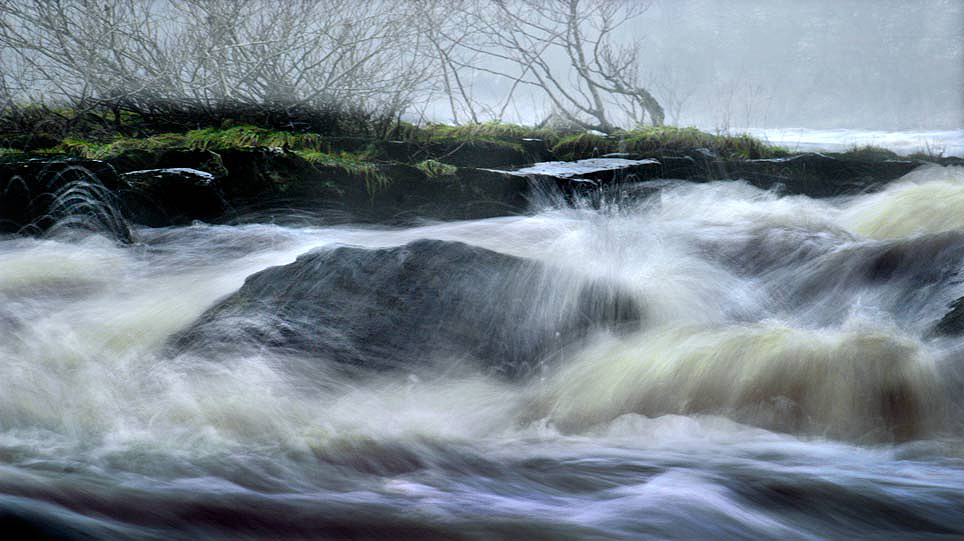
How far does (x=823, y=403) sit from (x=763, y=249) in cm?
172

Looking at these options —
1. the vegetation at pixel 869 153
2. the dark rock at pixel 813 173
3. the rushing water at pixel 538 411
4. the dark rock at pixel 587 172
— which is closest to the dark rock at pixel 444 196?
the dark rock at pixel 587 172

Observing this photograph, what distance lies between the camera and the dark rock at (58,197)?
4148 mm

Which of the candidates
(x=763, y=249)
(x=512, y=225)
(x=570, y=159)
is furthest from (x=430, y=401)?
(x=570, y=159)

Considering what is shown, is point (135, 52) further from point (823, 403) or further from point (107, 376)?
point (823, 403)

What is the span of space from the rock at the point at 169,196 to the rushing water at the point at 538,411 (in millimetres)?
167

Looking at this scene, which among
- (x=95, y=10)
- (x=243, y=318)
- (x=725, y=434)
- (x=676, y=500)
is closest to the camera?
(x=676, y=500)

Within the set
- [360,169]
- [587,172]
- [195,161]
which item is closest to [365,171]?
[360,169]

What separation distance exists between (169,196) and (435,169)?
1594 millimetres

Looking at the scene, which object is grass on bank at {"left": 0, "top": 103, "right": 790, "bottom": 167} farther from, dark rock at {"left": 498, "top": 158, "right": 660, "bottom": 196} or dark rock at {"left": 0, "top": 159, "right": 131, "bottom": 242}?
dark rock at {"left": 0, "top": 159, "right": 131, "bottom": 242}

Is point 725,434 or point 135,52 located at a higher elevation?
point 135,52

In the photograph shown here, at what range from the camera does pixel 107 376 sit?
2.94 m

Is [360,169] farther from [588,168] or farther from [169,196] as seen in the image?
[588,168]

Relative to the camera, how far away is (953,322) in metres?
2.86

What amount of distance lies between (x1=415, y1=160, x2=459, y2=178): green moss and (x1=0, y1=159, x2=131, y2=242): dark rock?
1765 millimetres
